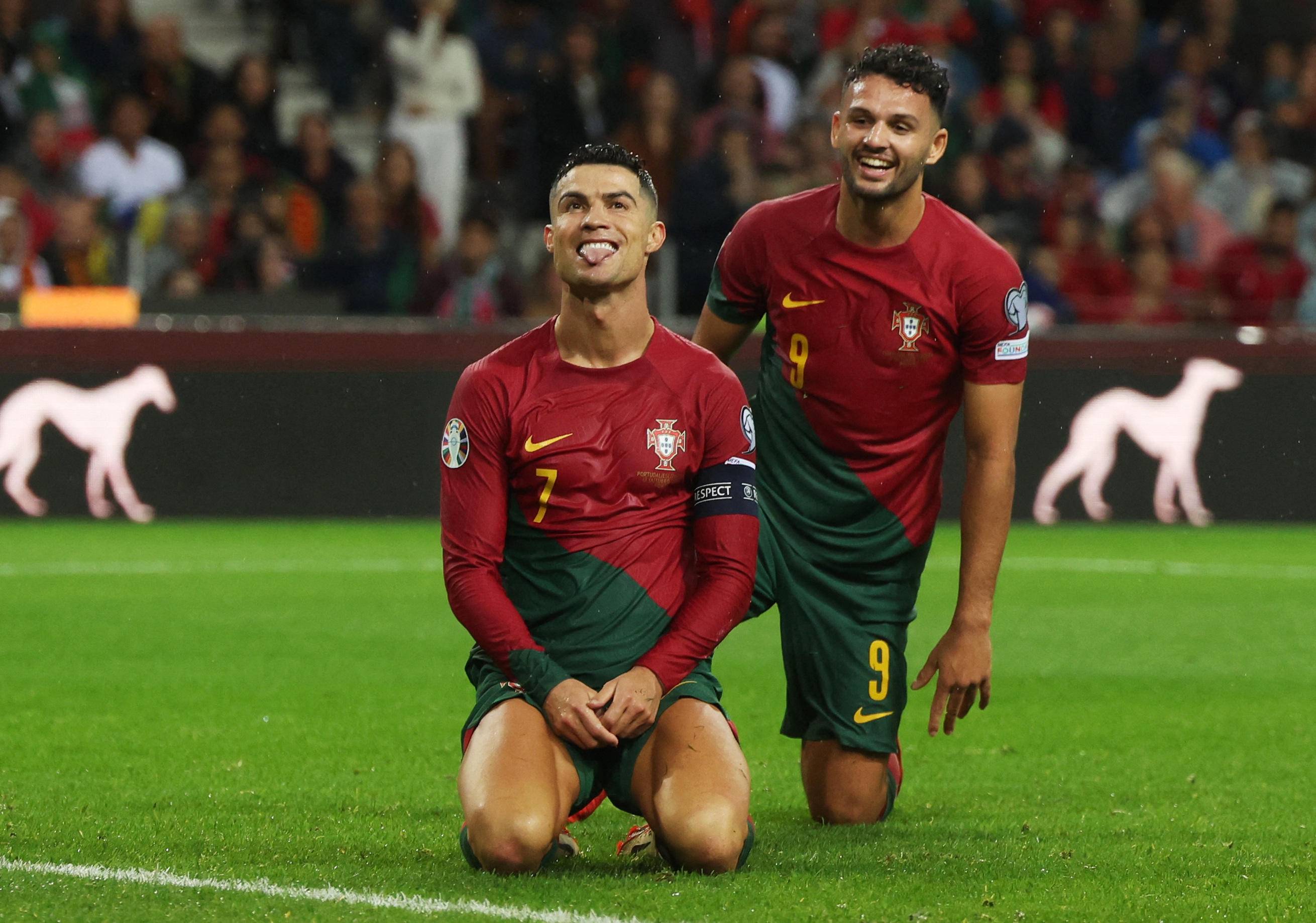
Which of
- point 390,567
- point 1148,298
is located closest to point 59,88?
point 390,567

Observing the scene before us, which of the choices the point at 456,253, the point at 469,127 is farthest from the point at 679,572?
the point at 469,127

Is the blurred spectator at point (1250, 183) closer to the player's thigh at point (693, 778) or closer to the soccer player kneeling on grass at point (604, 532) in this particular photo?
the soccer player kneeling on grass at point (604, 532)

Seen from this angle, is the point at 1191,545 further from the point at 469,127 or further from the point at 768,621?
the point at 469,127

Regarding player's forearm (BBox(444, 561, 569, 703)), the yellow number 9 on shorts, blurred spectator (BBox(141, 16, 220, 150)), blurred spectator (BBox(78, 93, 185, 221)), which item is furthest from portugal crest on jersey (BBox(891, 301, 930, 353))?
blurred spectator (BBox(141, 16, 220, 150))

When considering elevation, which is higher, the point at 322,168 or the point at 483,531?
the point at 483,531

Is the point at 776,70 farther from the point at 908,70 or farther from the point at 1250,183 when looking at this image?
the point at 908,70

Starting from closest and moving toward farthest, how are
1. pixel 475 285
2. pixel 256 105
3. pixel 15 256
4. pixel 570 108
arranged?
pixel 15 256 < pixel 475 285 < pixel 256 105 < pixel 570 108

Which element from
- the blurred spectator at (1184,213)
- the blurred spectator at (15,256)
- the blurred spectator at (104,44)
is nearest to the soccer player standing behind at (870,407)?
the blurred spectator at (15,256)

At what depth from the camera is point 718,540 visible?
468cm

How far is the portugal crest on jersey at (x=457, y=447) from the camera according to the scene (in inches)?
182

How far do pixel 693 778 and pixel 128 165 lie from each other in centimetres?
1132

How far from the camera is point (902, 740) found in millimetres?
6711

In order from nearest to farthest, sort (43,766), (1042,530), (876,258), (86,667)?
(876,258), (43,766), (86,667), (1042,530)

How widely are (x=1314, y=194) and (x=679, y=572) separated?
479 inches
